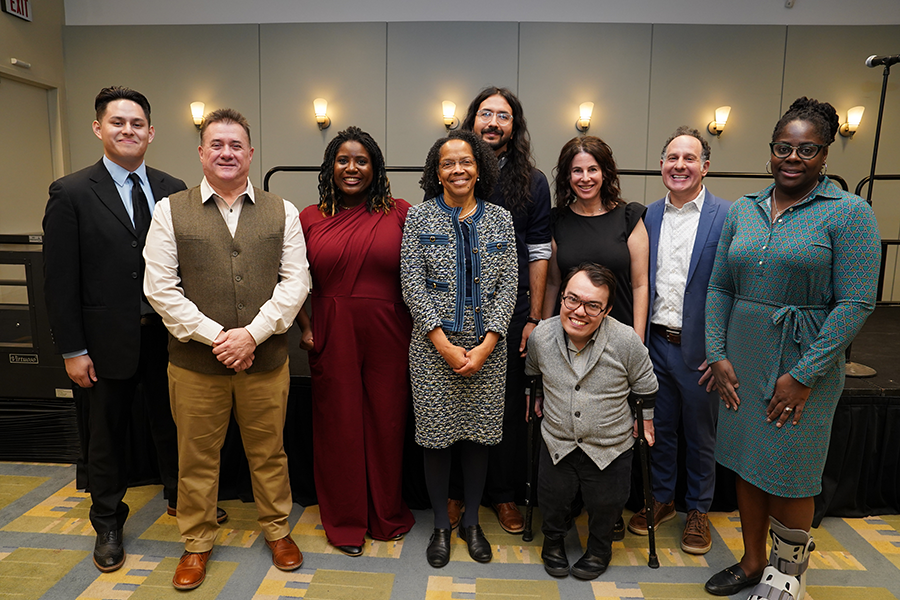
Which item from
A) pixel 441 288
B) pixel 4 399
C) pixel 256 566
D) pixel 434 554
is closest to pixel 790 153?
pixel 441 288

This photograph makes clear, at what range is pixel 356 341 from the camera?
214 cm

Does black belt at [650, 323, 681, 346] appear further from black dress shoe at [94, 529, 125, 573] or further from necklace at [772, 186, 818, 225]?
black dress shoe at [94, 529, 125, 573]

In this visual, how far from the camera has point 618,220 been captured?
2.23 metres

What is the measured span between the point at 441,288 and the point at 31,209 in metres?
5.81

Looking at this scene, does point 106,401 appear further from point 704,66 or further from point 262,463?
point 704,66

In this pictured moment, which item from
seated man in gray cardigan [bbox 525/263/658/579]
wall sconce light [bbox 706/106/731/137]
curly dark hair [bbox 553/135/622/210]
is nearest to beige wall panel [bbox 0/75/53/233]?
curly dark hair [bbox 553/135/622/210]

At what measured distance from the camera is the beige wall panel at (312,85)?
5977 millimetres

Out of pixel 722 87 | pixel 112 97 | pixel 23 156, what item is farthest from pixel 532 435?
pixel 23 156

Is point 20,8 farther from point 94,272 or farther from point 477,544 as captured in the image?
point 477,544

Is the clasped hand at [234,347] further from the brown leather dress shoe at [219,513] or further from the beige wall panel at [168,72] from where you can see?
the beige wall panel at [168,72]

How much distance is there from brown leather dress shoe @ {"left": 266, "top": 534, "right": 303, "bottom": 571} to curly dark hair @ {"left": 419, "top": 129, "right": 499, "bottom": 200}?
147 cm

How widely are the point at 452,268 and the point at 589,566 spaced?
124 cm

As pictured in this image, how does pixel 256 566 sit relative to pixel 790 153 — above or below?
below

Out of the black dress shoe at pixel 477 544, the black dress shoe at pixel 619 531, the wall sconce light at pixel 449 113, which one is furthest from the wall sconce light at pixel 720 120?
the black dress shoe at pixel 477 544
